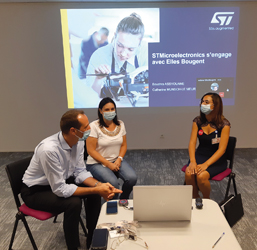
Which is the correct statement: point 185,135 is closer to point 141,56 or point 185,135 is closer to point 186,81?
point 186,81

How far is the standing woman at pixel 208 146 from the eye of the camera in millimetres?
2434

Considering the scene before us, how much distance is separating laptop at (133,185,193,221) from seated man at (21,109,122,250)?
1.53 feet

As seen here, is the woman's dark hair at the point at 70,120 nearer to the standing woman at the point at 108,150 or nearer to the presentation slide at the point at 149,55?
the standing woman at the point at 108,150

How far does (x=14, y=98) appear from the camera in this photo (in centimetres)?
453

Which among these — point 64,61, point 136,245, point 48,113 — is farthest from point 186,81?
point 136,245

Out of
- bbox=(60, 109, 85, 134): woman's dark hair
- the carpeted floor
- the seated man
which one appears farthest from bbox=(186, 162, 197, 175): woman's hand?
bbox=(60, 109, 85, 134): woman's dark hair

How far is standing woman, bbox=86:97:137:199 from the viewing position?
7.94 ft

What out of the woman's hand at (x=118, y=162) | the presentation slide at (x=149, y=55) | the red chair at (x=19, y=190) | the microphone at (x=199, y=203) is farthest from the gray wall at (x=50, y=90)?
the microphone at (x=199, y=203)

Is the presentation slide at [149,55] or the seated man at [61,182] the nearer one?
the seated man at [61,182]

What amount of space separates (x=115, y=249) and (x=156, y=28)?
3.76m

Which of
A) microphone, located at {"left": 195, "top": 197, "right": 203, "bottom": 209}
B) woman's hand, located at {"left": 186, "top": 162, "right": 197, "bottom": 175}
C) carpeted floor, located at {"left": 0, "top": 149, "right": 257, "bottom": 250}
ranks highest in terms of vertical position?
microphone, located at {"left": 195, "top": 197, "right": 203, "bottom": 209}

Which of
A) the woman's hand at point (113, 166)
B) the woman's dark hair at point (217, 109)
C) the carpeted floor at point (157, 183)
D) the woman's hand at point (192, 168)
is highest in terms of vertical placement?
the woman's dark hair at point (217, 109)

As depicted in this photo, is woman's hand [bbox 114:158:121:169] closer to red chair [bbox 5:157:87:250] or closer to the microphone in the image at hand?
red chair [bbox 5:157:87:250]

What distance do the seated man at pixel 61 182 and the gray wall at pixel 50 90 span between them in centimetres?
265
